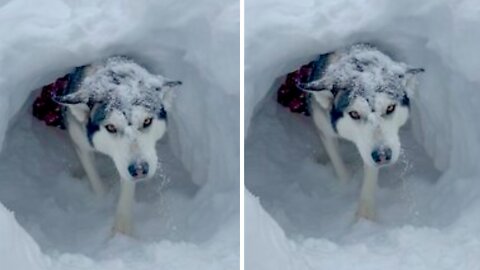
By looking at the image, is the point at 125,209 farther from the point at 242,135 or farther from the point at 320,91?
the point at 320,91

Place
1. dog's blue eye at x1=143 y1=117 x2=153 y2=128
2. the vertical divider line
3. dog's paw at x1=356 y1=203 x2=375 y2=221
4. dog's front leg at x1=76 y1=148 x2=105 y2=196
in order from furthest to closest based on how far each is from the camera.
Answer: dog's front leg at x1=76 y1=148 x2=105 y2=196 < dog's blue eye at x1=143 y1=117 x2=153 y2=128 < dog's paw at x1=356 y1=203 x2=375 y2=221 < the vertical divider line

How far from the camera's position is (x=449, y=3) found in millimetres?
1978

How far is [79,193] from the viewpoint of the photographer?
2074mm

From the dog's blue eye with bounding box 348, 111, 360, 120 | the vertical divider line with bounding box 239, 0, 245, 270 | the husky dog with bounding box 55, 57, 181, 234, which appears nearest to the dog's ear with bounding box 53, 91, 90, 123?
the husky dog with bounding box 55, 57, 181, 234

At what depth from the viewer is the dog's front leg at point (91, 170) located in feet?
6.80

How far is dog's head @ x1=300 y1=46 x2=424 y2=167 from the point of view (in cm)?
188

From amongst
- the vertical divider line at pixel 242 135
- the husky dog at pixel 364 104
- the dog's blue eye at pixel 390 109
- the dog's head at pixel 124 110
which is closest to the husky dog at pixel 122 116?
the dog's head at pixel 124 110

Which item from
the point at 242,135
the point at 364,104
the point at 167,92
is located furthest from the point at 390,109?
the point at 167,92

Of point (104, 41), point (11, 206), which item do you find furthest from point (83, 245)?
point (104, 41)

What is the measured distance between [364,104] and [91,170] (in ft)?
1.71

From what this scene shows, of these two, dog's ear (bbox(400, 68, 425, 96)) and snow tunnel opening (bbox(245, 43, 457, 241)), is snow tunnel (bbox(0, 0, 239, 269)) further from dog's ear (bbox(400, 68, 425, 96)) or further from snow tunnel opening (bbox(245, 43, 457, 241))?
dog's ear (bbox(400, 68, 425, 96))

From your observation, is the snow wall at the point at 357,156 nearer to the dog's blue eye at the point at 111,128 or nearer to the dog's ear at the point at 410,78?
the dog's ear at the point at 410,78

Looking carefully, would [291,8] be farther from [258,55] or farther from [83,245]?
[83,245]

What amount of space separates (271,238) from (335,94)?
33 centimetres
